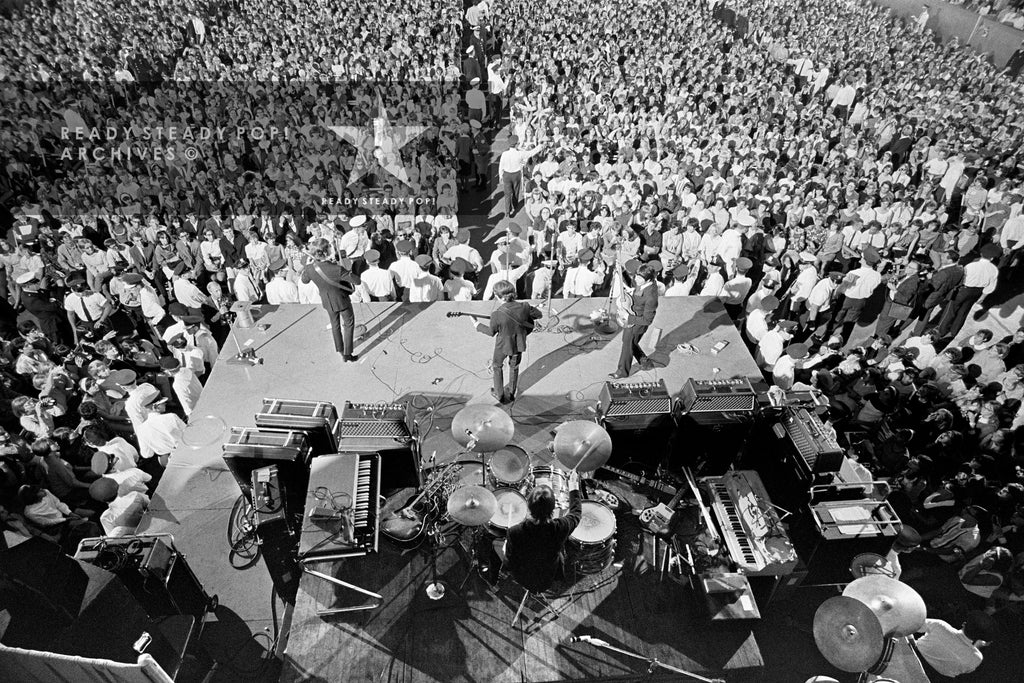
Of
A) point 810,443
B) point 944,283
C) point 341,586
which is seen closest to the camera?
point 341,586

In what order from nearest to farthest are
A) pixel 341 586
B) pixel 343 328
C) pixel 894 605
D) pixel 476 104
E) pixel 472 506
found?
pixel 894 605 → pixel 472 506 → pixel 341 586 → pixel 343 328 → pixel 476 104

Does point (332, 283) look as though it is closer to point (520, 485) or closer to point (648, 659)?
point (520, 485)

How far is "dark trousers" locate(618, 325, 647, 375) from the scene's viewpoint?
24.7 feet

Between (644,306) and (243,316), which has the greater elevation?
(644,306)

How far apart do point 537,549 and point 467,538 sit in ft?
3.97

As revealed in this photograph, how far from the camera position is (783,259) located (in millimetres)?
9938

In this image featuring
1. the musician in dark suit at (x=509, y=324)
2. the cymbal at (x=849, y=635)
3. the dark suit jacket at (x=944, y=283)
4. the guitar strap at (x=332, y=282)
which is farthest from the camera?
the dark suit jacket at (x=944, y=283)

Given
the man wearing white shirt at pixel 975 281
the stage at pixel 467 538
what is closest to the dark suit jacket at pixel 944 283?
the man wearing white shirt at pixel 975 281

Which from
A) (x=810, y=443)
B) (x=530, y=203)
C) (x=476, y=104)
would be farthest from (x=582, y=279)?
(x=476, y=104)

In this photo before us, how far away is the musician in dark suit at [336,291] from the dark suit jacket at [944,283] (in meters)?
9.06

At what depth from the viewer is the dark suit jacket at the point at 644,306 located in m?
7.07

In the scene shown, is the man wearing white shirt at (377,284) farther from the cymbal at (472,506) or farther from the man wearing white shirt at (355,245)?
the cymbal at (472,506)

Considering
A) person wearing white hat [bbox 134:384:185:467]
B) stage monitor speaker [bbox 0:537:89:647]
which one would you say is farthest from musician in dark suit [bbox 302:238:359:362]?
stage monitor speaker [bbox 0:537:89:647]

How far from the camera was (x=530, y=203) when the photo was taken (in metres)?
12.4
